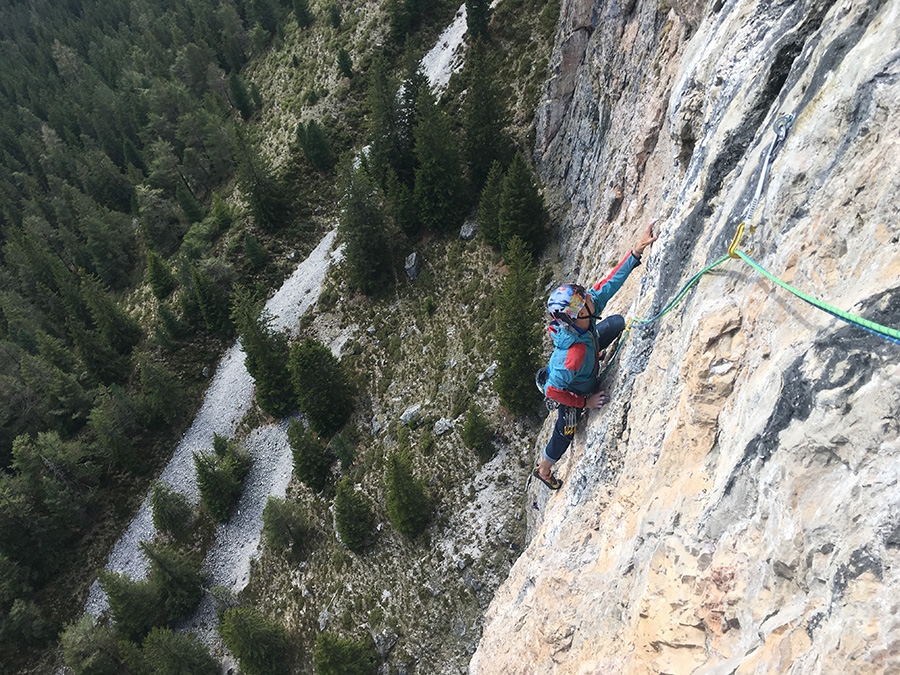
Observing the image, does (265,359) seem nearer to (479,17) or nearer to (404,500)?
(404,500)

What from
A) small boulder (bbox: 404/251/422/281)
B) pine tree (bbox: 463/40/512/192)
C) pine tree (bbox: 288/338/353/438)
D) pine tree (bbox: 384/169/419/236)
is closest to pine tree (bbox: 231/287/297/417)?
pine tree (bbox: 288/338/353/438)

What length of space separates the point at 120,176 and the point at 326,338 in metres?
63.4

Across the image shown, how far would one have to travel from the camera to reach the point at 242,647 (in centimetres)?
3631

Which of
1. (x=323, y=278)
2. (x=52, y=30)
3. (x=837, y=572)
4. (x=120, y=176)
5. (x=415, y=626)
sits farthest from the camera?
(x=52, y=30)

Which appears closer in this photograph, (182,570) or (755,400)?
(755,400)

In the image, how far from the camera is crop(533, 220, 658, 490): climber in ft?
33.8

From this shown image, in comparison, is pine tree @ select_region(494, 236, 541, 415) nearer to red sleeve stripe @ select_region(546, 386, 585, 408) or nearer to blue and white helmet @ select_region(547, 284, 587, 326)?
red sleeve stripe @ select_region(546, 386, 585, 408)

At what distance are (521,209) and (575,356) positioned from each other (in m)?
30.6

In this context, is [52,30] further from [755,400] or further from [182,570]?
[755,400]

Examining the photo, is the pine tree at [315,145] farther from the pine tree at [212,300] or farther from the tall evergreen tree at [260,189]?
the pine tree at [212,300]

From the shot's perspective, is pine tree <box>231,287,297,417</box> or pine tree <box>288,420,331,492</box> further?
pine tree <box>231,287,297,417</box>

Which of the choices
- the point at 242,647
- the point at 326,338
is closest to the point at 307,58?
the point at 326,338

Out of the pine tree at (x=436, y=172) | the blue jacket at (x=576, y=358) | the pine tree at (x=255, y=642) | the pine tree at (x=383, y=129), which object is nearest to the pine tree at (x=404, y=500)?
the pine tree at (x=255, y=642)

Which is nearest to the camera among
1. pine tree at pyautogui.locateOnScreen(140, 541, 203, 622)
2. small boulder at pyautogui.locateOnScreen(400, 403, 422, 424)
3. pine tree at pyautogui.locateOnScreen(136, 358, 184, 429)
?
small boulder at pyautogui.locateOnScreen(400, 403, 422, 424)
